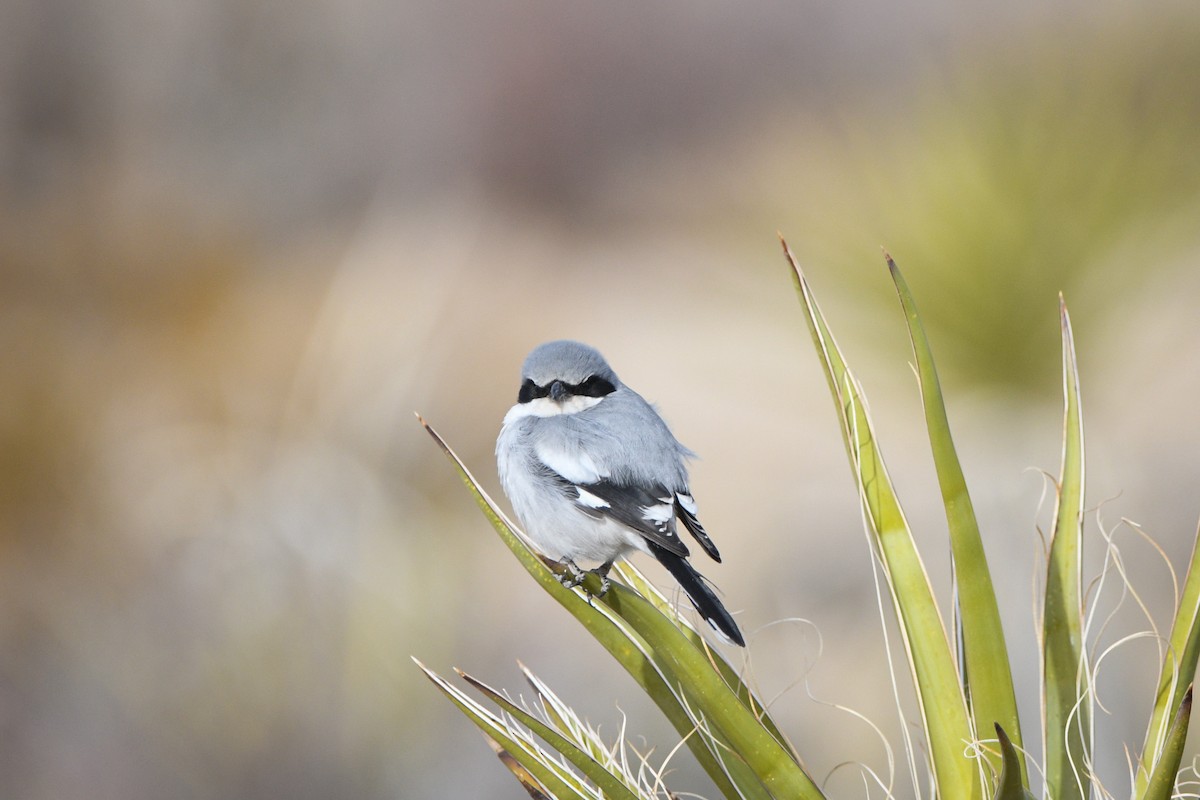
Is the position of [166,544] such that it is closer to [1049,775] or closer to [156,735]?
[156,735]

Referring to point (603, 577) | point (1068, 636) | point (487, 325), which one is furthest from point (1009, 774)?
point (487, 325)

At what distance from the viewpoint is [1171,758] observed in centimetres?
88

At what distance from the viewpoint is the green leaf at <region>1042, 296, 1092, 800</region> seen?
1118 mm

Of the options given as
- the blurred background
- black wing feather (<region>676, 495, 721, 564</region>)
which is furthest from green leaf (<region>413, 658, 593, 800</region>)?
black wing feather (<region>676, 495, 721, 564</region>)

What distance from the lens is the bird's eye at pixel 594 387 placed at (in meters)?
1.71

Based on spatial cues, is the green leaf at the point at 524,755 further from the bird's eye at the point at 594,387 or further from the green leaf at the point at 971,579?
the bird's eye at the point at 594,387

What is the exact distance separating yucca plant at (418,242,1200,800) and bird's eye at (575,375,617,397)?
571mm

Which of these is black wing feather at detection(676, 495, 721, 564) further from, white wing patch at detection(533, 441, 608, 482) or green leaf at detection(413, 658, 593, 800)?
green leaf at detection(413, 658, 593, 800)

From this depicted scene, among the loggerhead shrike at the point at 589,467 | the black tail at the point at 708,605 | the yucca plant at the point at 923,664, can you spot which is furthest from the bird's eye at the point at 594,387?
the yucca plant at the point at 923,664

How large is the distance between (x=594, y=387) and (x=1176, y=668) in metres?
0.96

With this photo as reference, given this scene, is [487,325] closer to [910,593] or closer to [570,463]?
[570,463]

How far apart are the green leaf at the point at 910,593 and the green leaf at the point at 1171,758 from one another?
0.71 feet

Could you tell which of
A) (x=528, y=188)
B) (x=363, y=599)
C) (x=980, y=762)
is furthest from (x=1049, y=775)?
(x=528, y=188)

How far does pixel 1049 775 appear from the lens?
1.12 m
